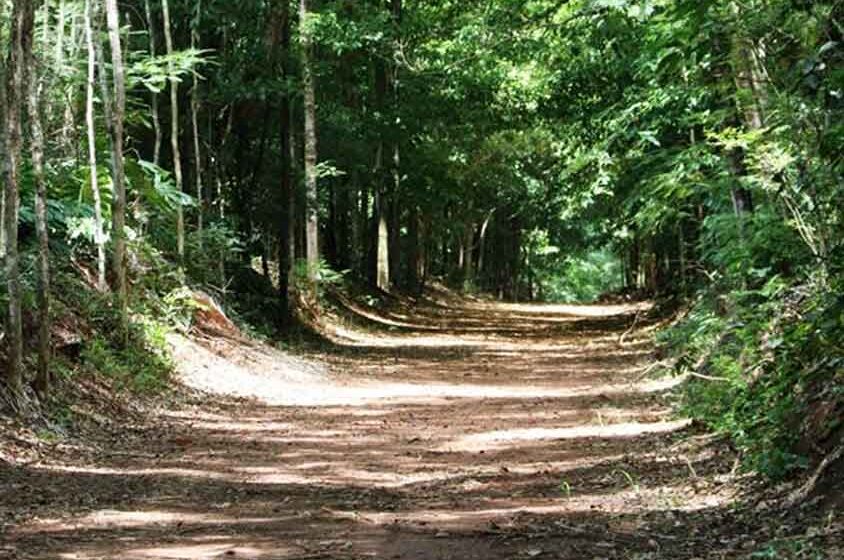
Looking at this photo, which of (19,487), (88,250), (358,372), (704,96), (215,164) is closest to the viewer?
(19,487)

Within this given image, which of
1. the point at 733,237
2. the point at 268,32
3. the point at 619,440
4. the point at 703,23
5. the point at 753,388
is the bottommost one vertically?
the point at 619,440

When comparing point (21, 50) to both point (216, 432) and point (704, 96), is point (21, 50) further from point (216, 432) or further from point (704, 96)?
point (704, 96)

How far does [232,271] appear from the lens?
23.4 meters

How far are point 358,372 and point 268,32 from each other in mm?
7634

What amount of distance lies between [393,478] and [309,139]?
1414 centimetres

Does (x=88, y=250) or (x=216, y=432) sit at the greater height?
(x=88, y=250)

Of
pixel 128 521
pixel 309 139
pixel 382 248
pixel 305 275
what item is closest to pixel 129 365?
pixel 128 521

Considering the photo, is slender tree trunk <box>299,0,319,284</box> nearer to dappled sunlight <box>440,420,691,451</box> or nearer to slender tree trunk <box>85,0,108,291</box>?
slender tree trunk <box>85,0,108,291</box>

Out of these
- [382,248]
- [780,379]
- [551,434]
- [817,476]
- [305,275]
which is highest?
[382,248]

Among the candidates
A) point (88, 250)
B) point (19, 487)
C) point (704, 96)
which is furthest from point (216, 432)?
point (704, 96)

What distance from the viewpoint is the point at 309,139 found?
886 inches

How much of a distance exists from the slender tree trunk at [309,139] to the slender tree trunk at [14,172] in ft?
36.7

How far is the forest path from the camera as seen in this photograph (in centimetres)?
663

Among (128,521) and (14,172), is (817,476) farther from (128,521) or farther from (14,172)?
(14,172)
